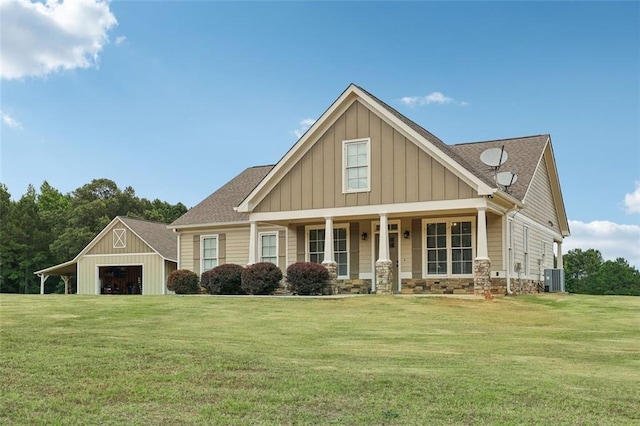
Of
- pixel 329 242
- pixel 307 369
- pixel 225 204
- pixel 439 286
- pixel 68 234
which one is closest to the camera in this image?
pixel 307 369

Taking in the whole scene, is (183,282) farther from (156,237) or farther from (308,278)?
(156,237)

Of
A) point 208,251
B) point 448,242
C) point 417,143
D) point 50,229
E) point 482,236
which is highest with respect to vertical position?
point 417,143

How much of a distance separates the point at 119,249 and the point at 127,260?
0.82 meters

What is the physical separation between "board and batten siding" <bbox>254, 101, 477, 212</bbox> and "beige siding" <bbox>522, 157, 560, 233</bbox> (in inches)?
213

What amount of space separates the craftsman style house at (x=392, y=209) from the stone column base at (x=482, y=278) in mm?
29

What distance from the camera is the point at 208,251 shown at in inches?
1109

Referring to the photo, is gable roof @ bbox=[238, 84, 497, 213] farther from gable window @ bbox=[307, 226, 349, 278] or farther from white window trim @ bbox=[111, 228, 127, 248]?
white window trim @ bbox=[111, 228, 127, 248]

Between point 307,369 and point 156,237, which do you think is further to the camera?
point 156,237

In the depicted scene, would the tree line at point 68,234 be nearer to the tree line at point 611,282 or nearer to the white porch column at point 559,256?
the tree line at point 611,282

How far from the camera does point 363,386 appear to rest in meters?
7.16

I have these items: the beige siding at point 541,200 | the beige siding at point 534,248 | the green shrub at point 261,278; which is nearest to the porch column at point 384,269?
the green shrub at point 261,278

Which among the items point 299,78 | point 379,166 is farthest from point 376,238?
point 299,78

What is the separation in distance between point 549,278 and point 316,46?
1339 cm

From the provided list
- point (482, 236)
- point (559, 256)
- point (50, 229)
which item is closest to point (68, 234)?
point (50, 229)
